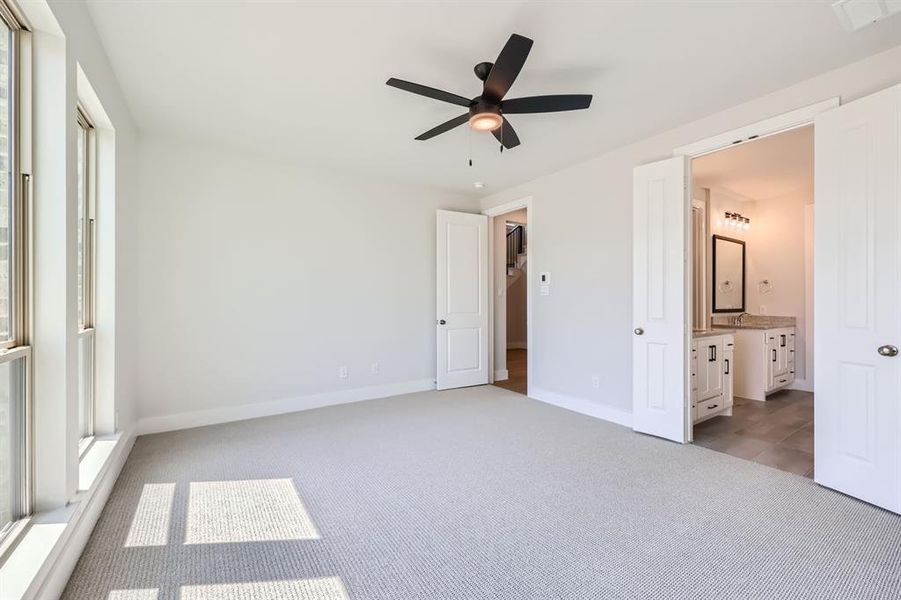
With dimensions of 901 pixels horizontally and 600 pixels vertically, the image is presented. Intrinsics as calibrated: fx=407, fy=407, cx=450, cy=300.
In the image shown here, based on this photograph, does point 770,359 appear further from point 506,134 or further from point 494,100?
point 494,100

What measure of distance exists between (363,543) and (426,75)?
275cm

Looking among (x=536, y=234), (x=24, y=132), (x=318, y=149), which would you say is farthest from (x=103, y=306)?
(x=536, y=234)

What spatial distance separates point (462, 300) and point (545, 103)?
3287 mm

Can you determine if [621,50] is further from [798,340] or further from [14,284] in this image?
[798,340]

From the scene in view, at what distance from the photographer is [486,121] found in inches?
95.5

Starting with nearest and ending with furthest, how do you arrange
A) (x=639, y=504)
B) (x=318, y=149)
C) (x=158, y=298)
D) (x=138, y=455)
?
(x=639, y=504), (x=138, y=455), (x=158, y=298), (x=318, y=149)

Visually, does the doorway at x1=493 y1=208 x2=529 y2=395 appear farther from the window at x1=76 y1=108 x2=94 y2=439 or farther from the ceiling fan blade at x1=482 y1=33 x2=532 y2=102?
the window at x1=76 y1=108 x2=94 y2=439

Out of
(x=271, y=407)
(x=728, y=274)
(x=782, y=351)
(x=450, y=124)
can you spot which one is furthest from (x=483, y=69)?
(x=782, y=351)

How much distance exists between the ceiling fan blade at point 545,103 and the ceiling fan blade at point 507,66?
4.4 inches

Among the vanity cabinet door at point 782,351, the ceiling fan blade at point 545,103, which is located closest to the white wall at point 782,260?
the vanity cabinet door at point 782,351

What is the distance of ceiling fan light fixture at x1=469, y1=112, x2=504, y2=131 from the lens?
2384 mm

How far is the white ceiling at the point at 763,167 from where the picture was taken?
12.5 feet

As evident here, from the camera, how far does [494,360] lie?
606cm

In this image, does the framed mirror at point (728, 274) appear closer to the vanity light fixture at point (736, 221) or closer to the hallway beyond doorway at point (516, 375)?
the vanity light fixture at point (736, 221)
